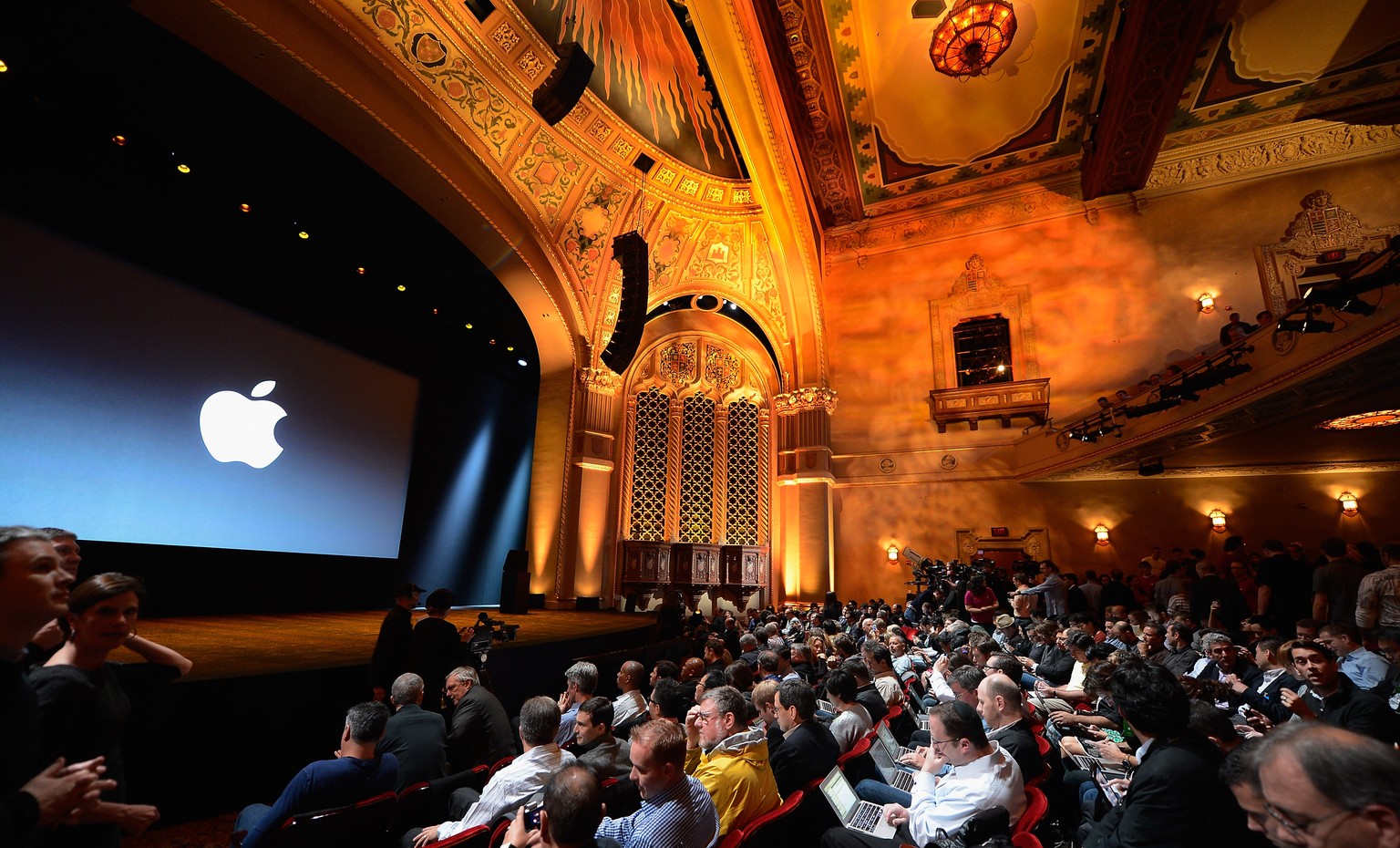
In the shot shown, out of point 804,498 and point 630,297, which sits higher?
point 630,297

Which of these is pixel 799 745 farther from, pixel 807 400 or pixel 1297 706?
pixel 807 400

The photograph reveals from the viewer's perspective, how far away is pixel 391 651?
397 cm

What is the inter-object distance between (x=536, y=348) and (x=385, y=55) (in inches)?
222

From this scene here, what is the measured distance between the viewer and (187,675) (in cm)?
324

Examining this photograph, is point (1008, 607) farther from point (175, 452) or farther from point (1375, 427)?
point (175, 452)

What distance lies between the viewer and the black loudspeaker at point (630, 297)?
28.4 ft

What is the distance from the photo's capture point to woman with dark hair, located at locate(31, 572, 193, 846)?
1512mm

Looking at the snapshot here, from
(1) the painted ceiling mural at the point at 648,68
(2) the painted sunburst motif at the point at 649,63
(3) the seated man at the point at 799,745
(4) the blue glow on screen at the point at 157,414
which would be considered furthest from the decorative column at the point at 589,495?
(3) the seated man at the point at 799,745

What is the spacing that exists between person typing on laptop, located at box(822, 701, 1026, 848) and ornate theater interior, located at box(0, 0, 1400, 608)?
20.5 ft

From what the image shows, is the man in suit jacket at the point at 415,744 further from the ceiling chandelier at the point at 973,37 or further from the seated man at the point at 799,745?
the ceiling chandelier at the point at 973,37

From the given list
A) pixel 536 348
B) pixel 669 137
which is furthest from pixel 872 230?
pixel 536 348

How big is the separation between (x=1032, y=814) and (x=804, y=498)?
11.3 metres

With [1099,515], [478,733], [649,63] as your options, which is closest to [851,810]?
[478,733]

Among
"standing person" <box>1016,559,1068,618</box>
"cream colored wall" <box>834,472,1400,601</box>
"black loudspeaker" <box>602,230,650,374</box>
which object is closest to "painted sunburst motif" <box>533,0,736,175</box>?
"black loudspeaker" <box>602,230,650,374</box>
